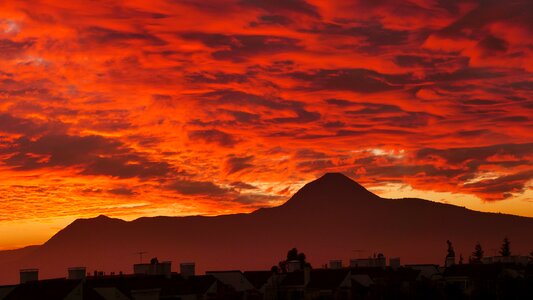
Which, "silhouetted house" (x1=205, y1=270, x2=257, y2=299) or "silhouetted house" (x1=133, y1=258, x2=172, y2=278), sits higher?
"silhouetted house" (x1=133, y1=258, x2=172, y2=278)

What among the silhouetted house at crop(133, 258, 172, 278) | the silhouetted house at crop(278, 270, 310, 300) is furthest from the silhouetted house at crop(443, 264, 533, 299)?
the silhouetted house at crop(133, 258, 172, 278)

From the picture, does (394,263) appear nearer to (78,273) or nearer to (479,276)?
(479,276)

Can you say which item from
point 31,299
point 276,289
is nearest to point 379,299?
point 276,289

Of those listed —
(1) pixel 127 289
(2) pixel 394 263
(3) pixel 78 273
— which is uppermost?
(2) pixel 394 263

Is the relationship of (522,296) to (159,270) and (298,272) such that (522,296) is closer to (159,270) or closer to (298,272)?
(298,272)

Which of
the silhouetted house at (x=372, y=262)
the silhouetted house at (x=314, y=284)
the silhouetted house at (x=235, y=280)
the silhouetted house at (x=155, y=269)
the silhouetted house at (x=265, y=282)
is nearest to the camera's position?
the silhouetted house at (x=155, y=269)

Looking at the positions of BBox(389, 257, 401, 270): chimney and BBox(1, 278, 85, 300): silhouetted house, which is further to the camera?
BBox(389, 257, 401, 270): chimney

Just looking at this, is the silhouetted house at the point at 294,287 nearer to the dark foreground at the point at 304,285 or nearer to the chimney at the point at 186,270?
the dark foreground at the point at 304,285

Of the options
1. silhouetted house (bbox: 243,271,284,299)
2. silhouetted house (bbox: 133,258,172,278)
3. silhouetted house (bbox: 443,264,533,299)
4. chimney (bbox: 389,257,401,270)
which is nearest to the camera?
silhouetted house (bbox: 133,258,172,278)

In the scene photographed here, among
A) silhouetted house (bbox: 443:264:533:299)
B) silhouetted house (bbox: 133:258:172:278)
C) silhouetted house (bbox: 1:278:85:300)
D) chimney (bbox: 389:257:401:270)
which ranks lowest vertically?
silhouetted house (bbox: 1:278:85:300)

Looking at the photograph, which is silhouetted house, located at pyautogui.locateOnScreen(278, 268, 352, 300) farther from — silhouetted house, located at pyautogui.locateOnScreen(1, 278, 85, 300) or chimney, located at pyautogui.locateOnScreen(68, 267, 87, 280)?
silhouetted house, located at pyautogui.locateOnScreen(1, 278, 85, 300)

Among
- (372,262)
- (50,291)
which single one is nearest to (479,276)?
(372,262)

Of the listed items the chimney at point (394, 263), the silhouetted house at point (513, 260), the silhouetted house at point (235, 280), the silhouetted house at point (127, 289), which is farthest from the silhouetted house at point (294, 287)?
the silhouetted house at point (513, 260)

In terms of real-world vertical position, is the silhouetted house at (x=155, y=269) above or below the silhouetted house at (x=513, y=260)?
below
